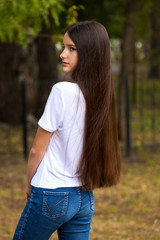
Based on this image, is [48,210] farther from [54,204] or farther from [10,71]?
[10,71]

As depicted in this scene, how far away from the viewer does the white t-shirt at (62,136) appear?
69.1 inches

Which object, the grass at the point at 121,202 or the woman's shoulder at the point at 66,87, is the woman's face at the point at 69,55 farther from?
the grass at the point at 121,202

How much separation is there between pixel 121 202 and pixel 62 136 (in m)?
4.08

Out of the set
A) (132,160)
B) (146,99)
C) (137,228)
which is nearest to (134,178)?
(132,160)

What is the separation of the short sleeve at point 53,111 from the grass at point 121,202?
2604 millimetres

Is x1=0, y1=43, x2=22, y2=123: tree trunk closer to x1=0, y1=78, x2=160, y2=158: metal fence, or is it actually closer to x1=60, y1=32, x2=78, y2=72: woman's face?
x1=0, y1=78, x2=160, y2=158: metal fence

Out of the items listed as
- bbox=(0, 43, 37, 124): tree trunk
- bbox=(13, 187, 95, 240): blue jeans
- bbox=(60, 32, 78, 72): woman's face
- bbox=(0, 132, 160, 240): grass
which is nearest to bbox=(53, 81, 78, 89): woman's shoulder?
bbox=(60, 32, 78, 72): woman's face

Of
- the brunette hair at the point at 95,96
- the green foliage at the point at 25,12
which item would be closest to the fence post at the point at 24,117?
the green foliage at the point at 25,12

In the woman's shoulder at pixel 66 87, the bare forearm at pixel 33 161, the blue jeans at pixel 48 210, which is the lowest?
the blue jeans at pixel 48 210

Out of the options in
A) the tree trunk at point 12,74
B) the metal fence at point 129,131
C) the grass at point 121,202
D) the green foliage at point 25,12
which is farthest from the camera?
the tree trunk at point 12,74

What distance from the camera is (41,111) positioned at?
202 centimetres

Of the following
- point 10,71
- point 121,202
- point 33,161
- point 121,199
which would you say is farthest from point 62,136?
point 10,71

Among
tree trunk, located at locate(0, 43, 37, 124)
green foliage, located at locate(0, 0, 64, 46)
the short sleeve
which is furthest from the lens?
tree trunk, located at locate(0, 43, 37, 124)

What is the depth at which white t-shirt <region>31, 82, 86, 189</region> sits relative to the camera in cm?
175
